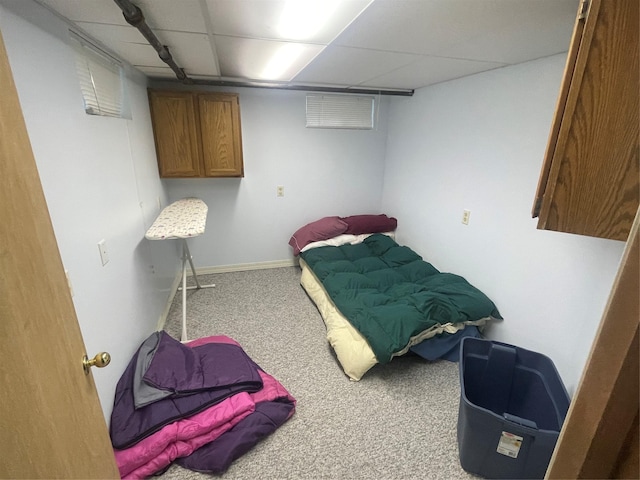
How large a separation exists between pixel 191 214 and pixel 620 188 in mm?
2739

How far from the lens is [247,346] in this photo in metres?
2.47

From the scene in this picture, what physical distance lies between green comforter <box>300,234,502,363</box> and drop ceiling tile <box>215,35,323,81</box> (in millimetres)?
1834

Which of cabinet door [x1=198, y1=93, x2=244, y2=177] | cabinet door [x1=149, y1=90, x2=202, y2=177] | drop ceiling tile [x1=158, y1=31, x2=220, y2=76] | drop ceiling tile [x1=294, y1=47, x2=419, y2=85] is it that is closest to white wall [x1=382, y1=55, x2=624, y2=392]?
drop ceiling tile [x1=294, y1=47, x2=419, y2=85]

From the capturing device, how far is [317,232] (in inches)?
145

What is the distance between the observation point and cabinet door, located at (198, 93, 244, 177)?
9.92ft

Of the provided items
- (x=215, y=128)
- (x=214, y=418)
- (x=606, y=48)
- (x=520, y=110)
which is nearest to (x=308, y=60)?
(x=215, y=128)

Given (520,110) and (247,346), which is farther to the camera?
(247,346)

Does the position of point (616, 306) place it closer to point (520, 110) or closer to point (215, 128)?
point (520, 110)

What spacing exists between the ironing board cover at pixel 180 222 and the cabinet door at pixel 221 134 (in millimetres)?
464

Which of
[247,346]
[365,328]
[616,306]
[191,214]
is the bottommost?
[247,346]

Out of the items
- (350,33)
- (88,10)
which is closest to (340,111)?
(350,33)

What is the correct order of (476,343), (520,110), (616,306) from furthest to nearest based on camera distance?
1. (520,110)
2. (476,343)
3. (616,306)

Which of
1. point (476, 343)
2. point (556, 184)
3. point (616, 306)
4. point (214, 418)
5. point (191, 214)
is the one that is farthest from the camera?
point (191, 214)

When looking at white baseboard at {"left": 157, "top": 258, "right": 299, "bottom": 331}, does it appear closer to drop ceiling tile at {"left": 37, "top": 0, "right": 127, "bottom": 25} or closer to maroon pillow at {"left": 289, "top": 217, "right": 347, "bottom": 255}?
maroon pillow at {"left": 289, "top": 217, "right": 347, "bottom": 255}
